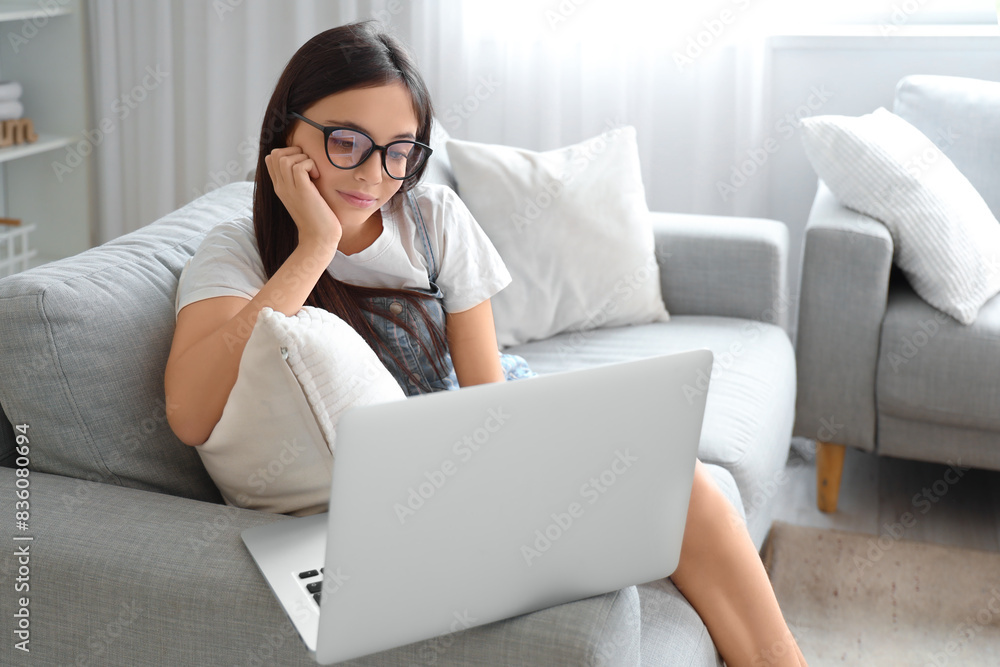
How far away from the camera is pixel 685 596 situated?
110 cm

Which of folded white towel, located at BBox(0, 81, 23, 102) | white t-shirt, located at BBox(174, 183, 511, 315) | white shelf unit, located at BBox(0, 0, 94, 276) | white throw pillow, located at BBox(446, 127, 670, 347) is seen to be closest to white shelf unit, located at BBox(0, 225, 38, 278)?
white shelf unit, located at BBox(0, 0, 94, 276)

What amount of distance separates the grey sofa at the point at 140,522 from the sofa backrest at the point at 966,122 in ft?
3.95

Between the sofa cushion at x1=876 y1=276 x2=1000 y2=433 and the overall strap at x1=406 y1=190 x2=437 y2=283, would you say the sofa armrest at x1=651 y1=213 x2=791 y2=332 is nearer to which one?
the sofa cushion at x1=876 y1=276 x2=1000 y2=433

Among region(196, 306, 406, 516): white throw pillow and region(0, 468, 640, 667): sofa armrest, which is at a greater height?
region(196, 306, 406, 516): white throw pillow

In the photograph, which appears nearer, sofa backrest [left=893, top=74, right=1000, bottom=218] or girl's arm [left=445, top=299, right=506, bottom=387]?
girl's arm [left=445, top=299, right=506, bottom=387]

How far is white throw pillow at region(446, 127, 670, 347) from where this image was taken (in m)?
1.87

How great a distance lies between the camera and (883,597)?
1.73 metres

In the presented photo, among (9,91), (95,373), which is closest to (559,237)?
(95,373)

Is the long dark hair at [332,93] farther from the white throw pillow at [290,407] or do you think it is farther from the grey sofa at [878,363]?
the grey sofa at [878,363]

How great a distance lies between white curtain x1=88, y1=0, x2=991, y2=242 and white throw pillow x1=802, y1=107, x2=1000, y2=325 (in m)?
0.62

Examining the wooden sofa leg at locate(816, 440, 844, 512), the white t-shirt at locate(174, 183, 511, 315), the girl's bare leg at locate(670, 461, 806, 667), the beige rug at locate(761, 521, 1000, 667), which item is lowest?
the beige rug at locate(761, 521, 1000, 667)

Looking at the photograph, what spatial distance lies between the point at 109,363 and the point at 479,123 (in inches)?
75.8

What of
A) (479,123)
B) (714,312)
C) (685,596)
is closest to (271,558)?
(685,596)

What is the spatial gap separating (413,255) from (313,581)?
54cm
